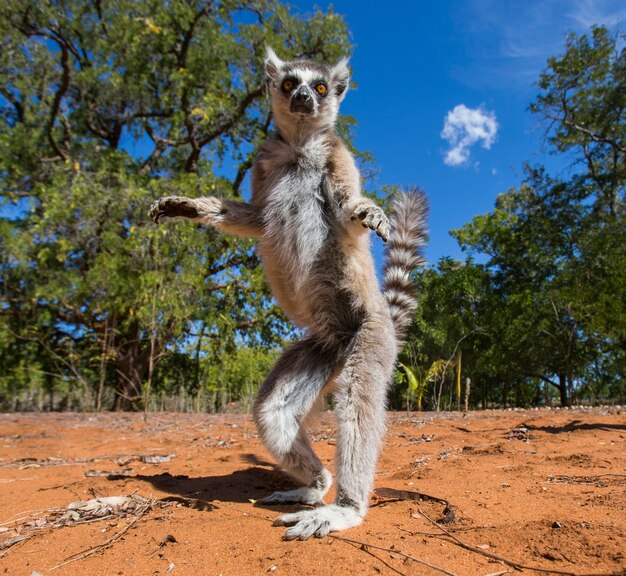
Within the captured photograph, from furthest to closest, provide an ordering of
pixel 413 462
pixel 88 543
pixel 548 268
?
pixel 548 268, pixel 413 462, pixel 88 543

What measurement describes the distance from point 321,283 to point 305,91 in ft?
5.85

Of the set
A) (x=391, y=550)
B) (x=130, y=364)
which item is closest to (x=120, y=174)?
(x=130, y=364)

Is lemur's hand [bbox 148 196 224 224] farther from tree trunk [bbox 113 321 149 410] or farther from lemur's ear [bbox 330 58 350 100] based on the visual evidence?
tree trunk [bbox 113 321 149 410]

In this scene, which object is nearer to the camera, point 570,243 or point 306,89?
point 306,89

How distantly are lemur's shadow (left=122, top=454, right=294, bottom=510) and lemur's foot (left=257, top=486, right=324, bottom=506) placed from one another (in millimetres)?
238

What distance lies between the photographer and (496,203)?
2720cm

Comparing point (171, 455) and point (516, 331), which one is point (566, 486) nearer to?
point (171, 455)

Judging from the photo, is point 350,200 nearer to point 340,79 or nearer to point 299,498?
point 340,79

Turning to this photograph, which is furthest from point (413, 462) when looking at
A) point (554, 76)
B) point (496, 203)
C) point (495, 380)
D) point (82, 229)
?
point (496, 203)

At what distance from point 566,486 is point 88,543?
333 cm

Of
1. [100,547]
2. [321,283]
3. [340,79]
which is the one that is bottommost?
[100,547]

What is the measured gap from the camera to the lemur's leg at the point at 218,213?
392cm

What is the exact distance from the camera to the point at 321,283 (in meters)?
3.52

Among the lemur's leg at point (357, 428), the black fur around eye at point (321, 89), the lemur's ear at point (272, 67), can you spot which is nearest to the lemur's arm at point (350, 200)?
the black fur around eye at point (321, 89)
